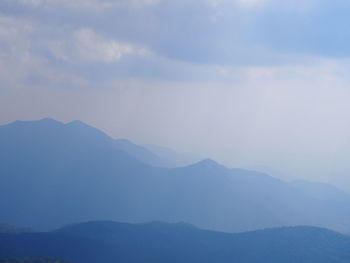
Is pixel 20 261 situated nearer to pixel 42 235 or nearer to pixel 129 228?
pixel 42 235

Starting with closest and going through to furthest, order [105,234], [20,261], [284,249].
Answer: [20,261] → [284,249] → [105,234]

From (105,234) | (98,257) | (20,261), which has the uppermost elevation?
(105,234)

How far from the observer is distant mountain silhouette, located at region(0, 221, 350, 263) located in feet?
398

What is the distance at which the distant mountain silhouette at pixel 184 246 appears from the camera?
121 metres

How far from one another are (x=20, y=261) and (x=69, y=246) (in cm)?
3699

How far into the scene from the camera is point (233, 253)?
124438mm

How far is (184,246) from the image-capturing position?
132250 mm

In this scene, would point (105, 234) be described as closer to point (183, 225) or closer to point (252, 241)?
point (183, 225)

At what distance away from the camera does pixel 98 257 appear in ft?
407

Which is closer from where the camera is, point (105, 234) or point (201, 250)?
point (201, 250)

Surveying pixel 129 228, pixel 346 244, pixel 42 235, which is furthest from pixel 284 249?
pixel 42 235

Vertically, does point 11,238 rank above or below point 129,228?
below

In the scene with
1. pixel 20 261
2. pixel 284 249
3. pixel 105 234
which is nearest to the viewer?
pixel 20 261

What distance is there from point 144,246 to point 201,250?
15495 mm
